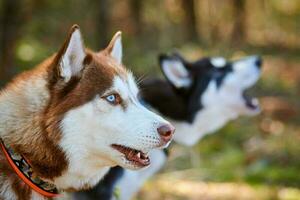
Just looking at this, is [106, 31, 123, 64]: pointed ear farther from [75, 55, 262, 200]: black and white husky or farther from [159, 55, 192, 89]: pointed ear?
[159, 55, 192, 89]: pointed ear

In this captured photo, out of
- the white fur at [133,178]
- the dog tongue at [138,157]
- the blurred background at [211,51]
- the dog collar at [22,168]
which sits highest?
the dog collar at [22,168]

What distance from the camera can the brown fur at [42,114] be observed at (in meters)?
3.39

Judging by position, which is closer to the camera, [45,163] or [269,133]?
[45,163]

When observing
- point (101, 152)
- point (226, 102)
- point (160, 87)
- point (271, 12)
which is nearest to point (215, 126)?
point (226, 102)

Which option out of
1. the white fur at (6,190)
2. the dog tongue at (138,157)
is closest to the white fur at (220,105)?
the dog tongue at (138,157)

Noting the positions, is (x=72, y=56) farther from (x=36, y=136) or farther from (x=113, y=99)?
(x=36, y=136)

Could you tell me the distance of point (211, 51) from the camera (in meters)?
13.4

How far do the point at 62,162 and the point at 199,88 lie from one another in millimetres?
2936

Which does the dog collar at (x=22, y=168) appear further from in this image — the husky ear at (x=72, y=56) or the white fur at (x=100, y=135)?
the husky ear at (x=72, y=56)

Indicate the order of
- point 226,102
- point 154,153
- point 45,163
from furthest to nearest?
point 226,102
point 154,153
point 45,163

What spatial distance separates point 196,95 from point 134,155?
2.62 metres

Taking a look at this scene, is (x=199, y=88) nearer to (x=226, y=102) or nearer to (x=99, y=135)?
(x=226, y=102)

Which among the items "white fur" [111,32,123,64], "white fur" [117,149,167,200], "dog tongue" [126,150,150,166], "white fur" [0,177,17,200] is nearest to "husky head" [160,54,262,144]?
"white fur" [117,149,167,200]

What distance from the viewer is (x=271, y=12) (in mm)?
20828
